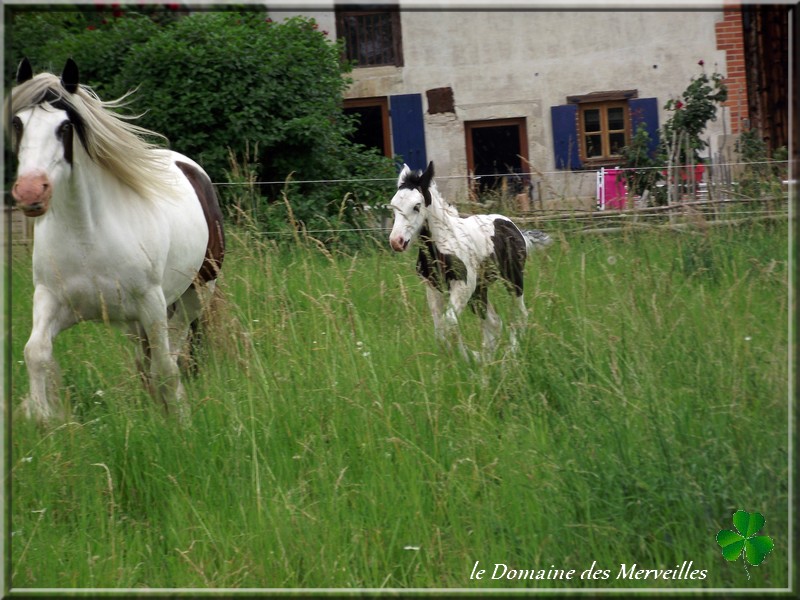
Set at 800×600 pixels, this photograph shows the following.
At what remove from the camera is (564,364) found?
377 centimetres

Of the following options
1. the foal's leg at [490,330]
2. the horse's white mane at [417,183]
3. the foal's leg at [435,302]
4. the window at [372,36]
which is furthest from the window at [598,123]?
the foal's leg at [490,330]

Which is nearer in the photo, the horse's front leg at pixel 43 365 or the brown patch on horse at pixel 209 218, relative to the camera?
the horse's front leg at pixel 43 365

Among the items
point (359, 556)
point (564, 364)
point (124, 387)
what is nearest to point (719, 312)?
point (564, 364)

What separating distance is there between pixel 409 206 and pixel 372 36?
10.7 m

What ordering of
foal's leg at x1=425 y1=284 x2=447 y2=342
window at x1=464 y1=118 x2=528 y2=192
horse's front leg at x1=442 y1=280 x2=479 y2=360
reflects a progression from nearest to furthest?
1. horse's front leg at x1=442 y1=280 x2=479 y2=360
2. foal's leg at x1=425 y1=284 x2=447 y2=342
3. window at x1=464 y1=118 x2=528 y2=192

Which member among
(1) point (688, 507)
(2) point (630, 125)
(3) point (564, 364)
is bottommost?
(1) point (688, 507)

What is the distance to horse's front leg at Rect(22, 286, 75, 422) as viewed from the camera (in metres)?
3.85

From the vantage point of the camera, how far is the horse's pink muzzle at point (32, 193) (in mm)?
3350

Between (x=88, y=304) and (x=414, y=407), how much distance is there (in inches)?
62.8

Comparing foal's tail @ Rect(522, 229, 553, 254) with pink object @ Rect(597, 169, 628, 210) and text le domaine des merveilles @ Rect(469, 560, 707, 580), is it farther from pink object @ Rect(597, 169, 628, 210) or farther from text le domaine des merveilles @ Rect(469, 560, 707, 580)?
text le domaine des merveilles @ Rect(469, 560, 707, 580)

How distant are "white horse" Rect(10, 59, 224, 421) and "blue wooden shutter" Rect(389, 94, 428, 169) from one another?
987 centimetres

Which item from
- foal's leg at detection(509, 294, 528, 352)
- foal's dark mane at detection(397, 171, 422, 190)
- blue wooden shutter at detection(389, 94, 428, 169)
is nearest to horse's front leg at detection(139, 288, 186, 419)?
foal's leg at detection(509, 294, 528, 352)

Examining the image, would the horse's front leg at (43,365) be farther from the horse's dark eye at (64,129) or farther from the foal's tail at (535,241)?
the foal's tail at (535,241)

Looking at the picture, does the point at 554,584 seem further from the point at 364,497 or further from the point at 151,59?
the point at 151,59
